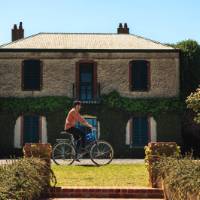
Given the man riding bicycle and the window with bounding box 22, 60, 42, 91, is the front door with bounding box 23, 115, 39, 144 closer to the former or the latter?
the window with bounding box 22, 60, 42, 91

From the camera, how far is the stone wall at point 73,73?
25656 millimetres

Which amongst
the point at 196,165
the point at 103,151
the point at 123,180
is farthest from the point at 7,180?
the point at 103,151

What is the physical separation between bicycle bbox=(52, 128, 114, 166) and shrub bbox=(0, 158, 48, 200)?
17.9 feet

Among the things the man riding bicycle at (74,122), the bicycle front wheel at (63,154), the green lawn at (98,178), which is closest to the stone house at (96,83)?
the bicycle front wheel at (63,154)

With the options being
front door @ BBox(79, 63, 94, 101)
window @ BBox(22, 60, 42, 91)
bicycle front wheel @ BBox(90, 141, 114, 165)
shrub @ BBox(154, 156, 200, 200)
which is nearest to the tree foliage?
front door @ BBox(79, 63, 94, 101)

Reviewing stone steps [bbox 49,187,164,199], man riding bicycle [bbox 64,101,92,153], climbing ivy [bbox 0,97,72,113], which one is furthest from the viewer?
climbing ivy [bbox 0,97,72,113]

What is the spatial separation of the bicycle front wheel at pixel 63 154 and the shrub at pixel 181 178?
6360mm

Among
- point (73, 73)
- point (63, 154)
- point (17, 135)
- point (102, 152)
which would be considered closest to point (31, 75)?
point (73, 73)

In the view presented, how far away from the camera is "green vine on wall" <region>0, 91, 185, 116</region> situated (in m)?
25.5

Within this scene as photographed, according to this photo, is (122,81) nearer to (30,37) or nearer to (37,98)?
(37,98)

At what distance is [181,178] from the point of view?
270 inches

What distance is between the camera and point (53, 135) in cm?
2522

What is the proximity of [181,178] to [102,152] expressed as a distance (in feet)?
25.9

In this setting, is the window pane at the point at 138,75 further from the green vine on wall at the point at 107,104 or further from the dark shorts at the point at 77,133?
the dark shorts at the point at 77,133
